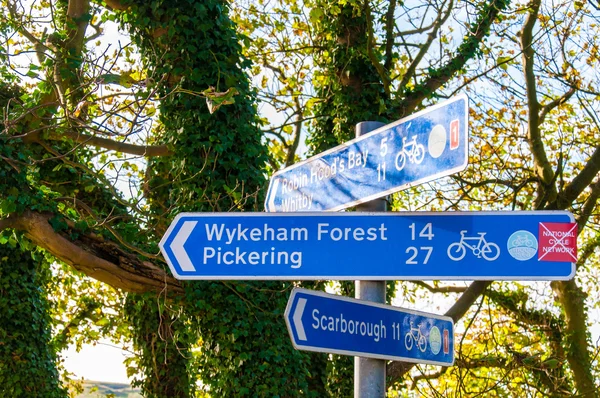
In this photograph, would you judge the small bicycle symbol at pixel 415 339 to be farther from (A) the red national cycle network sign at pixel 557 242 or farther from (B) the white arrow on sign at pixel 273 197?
(B) the white arrow on sign at pixel 273 197

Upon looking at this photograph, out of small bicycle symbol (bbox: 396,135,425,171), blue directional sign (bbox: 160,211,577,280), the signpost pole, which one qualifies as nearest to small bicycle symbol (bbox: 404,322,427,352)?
the signpost pole

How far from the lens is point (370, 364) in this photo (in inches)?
128

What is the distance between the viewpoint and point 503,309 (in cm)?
1305

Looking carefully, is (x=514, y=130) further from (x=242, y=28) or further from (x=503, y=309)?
(x=242, y=28)

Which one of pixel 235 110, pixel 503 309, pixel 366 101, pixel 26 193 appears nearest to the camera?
pixel 26 193

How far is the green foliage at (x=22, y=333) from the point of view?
9.74 meters

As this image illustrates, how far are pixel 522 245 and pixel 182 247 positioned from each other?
1.36 m

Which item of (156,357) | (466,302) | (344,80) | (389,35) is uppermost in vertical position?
(389,35)

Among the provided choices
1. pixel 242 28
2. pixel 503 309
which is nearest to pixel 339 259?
pixel 242 28

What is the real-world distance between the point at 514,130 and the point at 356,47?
11.7 feet

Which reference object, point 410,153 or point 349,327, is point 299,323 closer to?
point 349,327

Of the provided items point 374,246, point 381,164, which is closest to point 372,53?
point 381,164

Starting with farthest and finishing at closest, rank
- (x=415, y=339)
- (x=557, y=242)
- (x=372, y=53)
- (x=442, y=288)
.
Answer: (x=442, y=288)
(x=372, y=53)
(x=415, y=339)
(x=557, y=242)

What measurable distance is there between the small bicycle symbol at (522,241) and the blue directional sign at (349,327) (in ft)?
1.99
